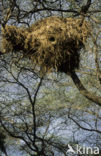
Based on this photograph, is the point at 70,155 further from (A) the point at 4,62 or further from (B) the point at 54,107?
(A) the point at 4,62

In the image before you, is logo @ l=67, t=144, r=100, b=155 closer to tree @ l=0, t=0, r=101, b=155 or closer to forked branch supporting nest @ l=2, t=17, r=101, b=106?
tree @ l=0, t=0, r=101, b=155

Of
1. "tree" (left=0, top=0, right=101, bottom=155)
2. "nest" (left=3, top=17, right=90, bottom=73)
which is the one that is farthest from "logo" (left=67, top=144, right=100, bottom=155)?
"nest" (left=3, top=17, right=90, bottom=73)

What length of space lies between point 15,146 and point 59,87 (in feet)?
7.97

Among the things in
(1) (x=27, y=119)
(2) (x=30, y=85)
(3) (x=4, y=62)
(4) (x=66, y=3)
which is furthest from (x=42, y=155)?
(4) (x=66, y=3)

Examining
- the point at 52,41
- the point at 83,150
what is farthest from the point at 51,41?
the point at 83,150

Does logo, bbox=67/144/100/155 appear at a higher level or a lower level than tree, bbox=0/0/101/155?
lower

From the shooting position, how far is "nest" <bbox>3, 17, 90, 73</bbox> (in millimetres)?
3561

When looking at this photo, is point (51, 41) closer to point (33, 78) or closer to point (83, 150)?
point (33, 78)

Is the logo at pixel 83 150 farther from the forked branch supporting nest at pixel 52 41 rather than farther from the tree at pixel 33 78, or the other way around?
the forked branch supporting nest at pixel 52 41

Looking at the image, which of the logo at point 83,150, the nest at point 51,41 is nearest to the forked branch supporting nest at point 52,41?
the nest at point 51,41

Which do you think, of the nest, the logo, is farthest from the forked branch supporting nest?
the logo

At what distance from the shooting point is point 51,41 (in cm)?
360

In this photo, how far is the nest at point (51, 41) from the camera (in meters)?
3.56

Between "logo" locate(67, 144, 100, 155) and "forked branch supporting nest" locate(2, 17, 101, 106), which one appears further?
"logo" locate(67, 144, 100, 155)
